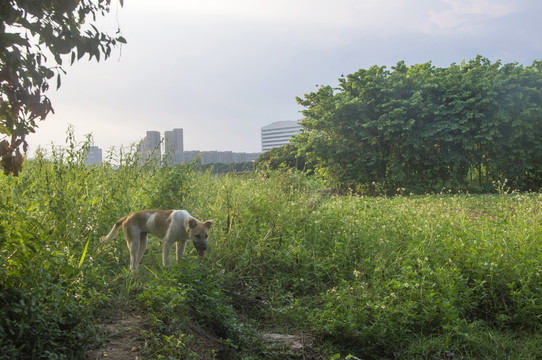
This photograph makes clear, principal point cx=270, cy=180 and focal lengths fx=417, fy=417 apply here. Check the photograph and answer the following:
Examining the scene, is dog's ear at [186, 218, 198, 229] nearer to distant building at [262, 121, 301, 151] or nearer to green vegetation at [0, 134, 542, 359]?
green vegetation at [0, 134, 542, 359]

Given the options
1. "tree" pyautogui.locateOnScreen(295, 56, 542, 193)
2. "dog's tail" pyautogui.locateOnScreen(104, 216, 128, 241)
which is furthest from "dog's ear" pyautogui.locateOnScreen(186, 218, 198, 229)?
"tree" pyautogui.locateOnScreen(295, 56, 542, 193)

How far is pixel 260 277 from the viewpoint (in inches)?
203

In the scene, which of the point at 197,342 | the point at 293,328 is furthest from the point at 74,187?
the point at 293,328

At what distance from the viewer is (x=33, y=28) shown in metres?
2.28

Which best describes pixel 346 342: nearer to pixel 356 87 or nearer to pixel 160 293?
pixel 160 293

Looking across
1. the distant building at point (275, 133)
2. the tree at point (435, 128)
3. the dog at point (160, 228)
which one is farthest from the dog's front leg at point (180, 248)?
the distant building at point (275, 133)

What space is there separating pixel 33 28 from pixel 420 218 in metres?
5.79

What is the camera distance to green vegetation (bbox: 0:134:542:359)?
274 cm

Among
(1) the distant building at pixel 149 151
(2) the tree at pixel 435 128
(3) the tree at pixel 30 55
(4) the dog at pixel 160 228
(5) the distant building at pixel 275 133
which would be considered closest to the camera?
(3) the tree at pixel 30 55

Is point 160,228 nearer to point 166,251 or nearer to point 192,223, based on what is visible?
point 166,251

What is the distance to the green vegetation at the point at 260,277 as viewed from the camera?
8.99ft

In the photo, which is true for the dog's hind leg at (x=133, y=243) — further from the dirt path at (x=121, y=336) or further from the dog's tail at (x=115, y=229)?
the dirt path at (x=121, y=336)

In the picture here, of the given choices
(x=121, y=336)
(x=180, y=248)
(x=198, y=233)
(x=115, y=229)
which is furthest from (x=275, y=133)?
(x=121, y=336)

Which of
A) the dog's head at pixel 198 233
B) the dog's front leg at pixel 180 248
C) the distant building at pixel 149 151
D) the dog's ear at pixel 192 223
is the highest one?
the distant building at pixel 149 151
